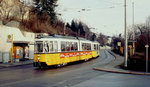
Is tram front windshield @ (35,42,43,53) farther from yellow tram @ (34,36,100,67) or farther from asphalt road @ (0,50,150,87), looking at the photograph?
asphalt road @ (0,50,150,87)

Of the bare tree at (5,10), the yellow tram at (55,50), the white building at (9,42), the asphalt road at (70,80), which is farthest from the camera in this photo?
the bare tree at (5,10)

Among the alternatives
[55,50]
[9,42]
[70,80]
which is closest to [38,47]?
[55,50]

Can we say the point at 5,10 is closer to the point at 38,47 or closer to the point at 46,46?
the point at 38,47

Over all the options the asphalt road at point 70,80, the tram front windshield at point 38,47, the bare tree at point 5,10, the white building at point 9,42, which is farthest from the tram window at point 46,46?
the bare tree at point 5,10

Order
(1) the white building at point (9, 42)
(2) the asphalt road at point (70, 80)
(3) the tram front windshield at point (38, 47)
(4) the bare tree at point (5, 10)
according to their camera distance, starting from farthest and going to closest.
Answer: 1. (4) the bare tree at point (5, 10)
2. (1) the white building at point (9, 42)
3. (3) the tram front windshield at point (38, 47)
4. (2) the asphalt road at point (70, 80)

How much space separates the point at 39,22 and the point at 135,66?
47.9 metres

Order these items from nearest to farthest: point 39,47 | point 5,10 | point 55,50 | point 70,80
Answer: point 70,80 → point 39,47 → point 55,50 → point 5,10

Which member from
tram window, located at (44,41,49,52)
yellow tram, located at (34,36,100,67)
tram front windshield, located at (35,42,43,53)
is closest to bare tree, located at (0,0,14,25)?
yellow tram, located at (34,36,100,67)

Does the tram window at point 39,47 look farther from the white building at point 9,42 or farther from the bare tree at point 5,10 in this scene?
the bare tree at point 5,10

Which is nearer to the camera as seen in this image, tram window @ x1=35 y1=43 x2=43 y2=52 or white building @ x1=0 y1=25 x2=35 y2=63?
tram window @ x1=35 y1=43 x2=43 y2=52

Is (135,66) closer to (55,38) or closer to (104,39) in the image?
(55,38)

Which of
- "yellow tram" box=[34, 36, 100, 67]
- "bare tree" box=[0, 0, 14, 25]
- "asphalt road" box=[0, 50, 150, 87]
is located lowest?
"asphalt road" box=[0, 50, 150, 87]

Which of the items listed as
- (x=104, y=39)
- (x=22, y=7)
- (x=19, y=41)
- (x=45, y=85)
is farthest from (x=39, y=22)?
(x=104, y=39)

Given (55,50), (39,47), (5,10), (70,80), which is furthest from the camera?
(5,10)
